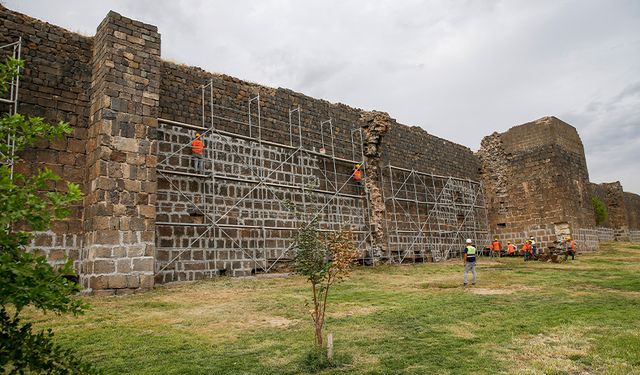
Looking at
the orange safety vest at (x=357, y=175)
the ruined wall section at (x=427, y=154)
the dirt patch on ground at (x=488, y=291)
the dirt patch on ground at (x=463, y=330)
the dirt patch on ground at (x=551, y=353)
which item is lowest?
the dirt patch on ground at (x=551, y=353)

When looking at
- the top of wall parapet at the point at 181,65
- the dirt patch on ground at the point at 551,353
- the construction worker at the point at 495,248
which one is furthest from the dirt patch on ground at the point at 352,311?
the construction worker at the point at 495,248

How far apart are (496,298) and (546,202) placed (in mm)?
16428

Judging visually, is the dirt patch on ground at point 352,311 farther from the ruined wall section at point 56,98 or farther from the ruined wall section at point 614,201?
the ruined wall section at point 614,201

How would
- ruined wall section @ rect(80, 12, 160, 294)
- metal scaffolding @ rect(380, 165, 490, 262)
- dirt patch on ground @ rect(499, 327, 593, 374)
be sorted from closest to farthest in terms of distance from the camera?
dirt patch on ground @ rect(499, 327, 593, 374) < ruined wall section @ rect(80, 12, 160, 294) < metal scaffolding @ rect(380, 165, 490, 262)

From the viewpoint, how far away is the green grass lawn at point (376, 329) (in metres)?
5.65

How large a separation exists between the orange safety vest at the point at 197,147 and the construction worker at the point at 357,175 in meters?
7.05

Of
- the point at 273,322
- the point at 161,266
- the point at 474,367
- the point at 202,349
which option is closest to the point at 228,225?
the point at 161,266

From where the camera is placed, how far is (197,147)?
13.1 metres

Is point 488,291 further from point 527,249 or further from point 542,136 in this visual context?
point 542,136

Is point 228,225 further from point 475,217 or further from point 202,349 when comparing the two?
point 475,217

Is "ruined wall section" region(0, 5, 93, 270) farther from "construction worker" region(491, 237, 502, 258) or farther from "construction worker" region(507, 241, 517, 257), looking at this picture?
"construction worker" region(507, 241, 517, 257)

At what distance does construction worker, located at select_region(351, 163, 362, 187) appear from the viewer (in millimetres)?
18344

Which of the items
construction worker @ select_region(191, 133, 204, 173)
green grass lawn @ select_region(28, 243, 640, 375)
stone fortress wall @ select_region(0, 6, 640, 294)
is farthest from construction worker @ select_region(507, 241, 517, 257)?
construction worker @ select_region(191, 133, 204, 173)

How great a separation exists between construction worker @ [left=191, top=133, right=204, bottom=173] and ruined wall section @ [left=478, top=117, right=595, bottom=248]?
18.7 metres
